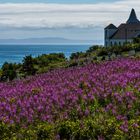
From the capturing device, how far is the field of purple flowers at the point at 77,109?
9.94m

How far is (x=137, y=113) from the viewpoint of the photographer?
11203mm

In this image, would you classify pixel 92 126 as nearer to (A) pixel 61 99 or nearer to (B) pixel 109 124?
(B) pixel 109 124

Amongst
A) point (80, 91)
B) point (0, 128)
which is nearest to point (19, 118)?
point (0, 128)

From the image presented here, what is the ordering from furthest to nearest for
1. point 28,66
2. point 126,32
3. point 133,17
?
point 133,17 → point 126,32 → point 28,66

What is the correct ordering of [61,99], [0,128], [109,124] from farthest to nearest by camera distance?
[61,99], [0,128], [109,124]

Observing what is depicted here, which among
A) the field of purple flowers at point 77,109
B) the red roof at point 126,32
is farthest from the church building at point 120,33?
the field of purple flowers at point 77,109

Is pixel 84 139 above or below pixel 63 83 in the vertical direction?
below

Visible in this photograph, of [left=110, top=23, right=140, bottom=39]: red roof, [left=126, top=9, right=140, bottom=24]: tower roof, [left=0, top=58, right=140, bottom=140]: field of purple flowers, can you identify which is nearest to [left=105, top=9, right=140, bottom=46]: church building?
[left=110, top=23, right=140, bottom=39]: red roof

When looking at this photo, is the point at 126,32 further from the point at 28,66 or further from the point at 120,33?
the point at 28,66

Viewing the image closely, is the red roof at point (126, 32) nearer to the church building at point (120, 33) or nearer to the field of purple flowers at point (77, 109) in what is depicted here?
the church building at point (120, 33)

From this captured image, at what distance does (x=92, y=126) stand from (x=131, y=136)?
3.07 feet

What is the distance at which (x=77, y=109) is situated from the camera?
38.2 ft

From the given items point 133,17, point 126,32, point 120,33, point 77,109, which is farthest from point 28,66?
point 133,17

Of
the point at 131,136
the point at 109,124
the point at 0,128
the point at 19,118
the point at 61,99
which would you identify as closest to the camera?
the point at 131,136
